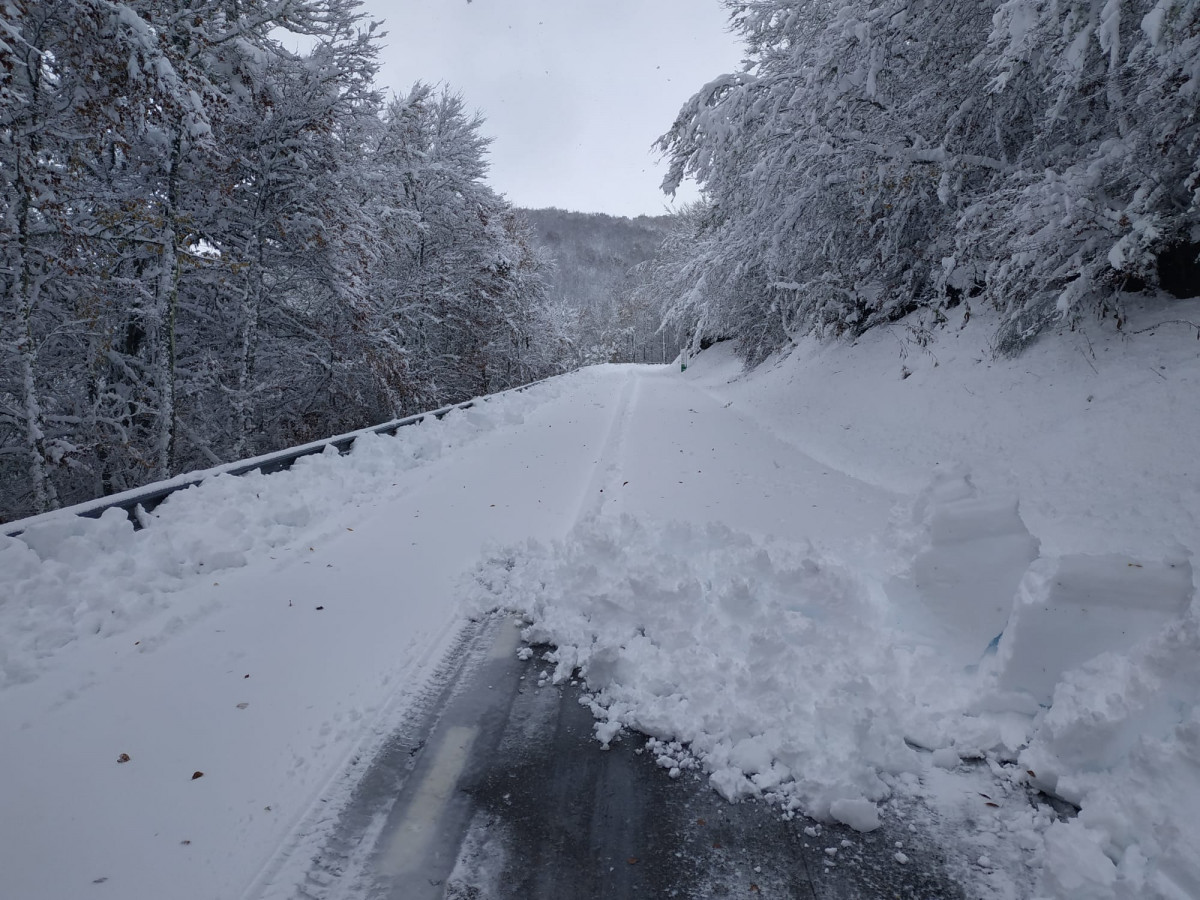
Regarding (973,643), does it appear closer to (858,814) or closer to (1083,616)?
(1083,616)

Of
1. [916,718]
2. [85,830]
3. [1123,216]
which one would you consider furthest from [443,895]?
[1123,216]

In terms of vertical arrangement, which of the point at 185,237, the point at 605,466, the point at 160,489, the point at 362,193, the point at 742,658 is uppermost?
the point at 362,193

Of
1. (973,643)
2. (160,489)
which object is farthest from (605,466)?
(973,643)

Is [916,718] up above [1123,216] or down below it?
below

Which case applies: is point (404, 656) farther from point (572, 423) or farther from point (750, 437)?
point (572, 423)

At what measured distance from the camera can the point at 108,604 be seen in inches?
153

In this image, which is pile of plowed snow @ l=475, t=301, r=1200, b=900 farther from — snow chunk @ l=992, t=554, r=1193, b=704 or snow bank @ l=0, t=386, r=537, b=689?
snow bank @ l=0, t=386, r=537, b=689

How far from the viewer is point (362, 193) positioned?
1450cm

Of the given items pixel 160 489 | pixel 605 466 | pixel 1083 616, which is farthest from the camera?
pixel 605 466

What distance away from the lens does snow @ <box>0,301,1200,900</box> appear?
92.4 inches

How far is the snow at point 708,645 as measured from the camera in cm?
235

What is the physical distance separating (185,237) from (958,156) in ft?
41.7

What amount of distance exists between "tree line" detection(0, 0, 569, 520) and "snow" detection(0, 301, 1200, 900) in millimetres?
5410

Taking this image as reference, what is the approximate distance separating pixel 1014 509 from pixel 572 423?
11.1 meters
